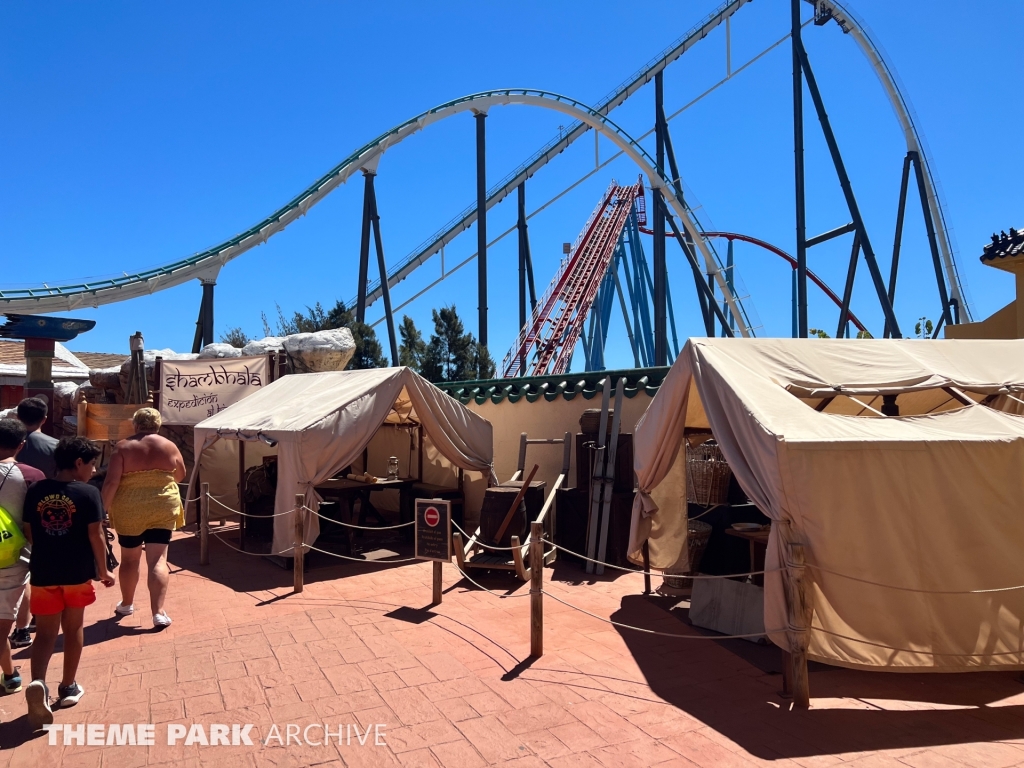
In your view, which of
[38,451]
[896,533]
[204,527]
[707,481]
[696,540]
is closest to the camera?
[896,533]

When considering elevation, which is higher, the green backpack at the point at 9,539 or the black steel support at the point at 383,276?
the black steel support at the point at 383,276

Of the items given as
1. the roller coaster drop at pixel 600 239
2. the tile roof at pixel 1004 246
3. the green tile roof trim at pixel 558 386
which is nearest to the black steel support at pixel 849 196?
the roller coaster drop at pixel 600 239

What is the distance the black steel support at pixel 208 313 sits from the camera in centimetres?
1894

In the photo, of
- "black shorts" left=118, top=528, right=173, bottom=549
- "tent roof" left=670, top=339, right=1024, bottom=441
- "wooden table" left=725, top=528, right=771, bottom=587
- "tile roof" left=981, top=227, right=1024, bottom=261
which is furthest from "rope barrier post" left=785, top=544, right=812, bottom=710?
"tile roof" left=981, top=227, right=1024, bottom=261

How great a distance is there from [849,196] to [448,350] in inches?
437

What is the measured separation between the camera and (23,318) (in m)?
11.5

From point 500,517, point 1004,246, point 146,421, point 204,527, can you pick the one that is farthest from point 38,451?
point 1004,246

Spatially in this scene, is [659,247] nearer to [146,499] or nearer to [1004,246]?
[1004,246]

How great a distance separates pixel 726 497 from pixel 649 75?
670 inches

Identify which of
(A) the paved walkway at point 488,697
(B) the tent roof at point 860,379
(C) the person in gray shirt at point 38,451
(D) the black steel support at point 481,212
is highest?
(D) the black steel support at point 481,212

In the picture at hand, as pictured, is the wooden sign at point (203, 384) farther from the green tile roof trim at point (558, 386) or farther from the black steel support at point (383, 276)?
the black steel support at point (383, 276)

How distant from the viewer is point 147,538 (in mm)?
5375

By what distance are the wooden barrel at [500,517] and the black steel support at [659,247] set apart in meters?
10.2

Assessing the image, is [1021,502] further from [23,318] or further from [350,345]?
[23,318]
